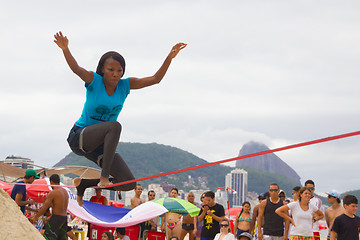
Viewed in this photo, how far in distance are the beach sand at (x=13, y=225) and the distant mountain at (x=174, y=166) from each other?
151 metres

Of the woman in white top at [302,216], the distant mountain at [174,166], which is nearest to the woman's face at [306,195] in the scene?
the woman in white top at [302,216]

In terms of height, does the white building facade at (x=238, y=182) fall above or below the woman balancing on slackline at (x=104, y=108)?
above

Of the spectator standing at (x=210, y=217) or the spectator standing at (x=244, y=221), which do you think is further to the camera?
the spectator standing at (x=244, y=221)

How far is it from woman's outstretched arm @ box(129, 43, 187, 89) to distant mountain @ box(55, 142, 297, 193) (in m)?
149

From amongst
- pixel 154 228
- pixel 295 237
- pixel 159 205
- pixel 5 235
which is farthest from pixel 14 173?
pixel 5 235

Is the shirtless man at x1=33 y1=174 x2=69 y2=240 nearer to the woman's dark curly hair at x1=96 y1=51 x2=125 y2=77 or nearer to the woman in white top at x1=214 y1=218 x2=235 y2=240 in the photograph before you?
the woman's dark curly hair at x1=96 y1=51 x2=125 y2=77

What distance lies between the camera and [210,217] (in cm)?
981

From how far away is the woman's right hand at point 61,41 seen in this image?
4.87 meters

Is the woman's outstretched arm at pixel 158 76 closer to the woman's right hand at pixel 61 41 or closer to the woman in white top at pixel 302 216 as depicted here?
the woman's right hand at pixel 61 41

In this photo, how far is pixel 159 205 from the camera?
33.5ft

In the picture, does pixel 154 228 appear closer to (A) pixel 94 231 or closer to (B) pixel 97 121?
(A) pixel 94 231

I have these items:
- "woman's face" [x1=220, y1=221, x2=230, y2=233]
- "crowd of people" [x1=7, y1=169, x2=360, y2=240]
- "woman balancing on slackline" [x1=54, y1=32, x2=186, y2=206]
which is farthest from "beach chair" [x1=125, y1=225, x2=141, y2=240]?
"woman balancing on slackline" [x1=54, y1=32, x2=186, y2=206]

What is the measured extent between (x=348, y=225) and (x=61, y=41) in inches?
193

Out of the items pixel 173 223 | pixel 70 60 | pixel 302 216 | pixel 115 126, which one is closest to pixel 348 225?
pixel 302 216
